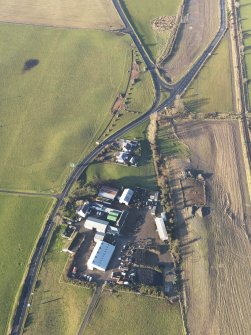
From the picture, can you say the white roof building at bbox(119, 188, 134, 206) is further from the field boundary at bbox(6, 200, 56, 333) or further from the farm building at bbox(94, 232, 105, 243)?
the field boundary at bbox(6, 200, 56, 333)

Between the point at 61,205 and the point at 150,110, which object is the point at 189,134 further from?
the point at 61,205

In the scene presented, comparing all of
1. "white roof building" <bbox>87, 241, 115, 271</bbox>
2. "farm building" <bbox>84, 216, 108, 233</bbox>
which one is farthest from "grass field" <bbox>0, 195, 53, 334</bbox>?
"white roof building" <bbox>87, 241, 115, 271</bbox>

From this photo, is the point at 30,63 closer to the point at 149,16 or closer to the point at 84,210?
the point at 149,16

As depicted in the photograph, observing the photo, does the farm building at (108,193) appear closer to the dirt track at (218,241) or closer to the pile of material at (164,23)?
the dirt track at (218,241)

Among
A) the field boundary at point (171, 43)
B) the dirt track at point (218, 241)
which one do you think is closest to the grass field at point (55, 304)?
the dirt track at point (218, 241)

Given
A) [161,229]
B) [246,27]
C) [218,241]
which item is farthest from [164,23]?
[218,241]
